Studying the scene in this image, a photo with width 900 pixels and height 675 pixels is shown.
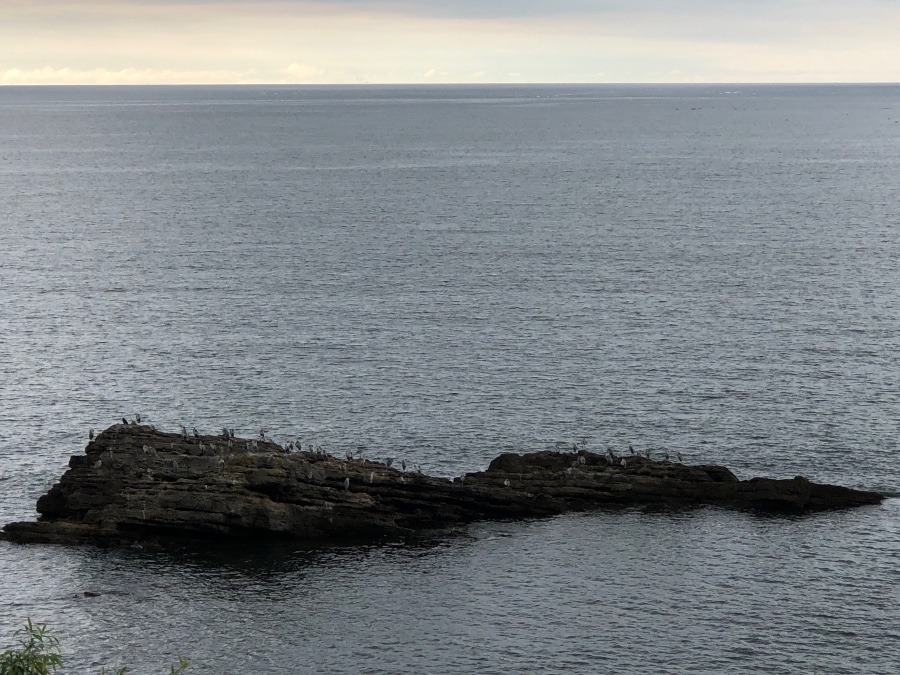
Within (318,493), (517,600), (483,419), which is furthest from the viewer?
(483,419)

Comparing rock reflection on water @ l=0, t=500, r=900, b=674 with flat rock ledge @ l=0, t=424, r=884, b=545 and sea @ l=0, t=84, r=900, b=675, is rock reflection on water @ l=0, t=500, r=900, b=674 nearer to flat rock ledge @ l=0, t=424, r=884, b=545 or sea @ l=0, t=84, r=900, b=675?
sea @ l=0, t=84, r=900, b=675

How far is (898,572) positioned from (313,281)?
10341 cm

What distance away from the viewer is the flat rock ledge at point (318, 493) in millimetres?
83812

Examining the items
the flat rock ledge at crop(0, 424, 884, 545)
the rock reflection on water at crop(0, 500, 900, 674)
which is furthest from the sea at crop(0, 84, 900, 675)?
the flat rock ledge at crop(0, 424, 884, 545)

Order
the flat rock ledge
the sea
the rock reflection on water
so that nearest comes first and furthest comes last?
the rock reflection on water
the sea
the flat rock ledge

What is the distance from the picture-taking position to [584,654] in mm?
70312

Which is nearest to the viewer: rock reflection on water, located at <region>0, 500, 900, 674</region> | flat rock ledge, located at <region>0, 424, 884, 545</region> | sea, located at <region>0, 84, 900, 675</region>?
rock reflection on water, located at <region>0, 500, 900, 674</region>

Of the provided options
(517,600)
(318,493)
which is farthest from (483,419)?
(517,600)

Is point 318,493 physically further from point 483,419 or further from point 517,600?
point 483,419

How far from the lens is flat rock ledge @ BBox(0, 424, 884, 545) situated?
83.8m

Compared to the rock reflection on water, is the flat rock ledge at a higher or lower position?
higher

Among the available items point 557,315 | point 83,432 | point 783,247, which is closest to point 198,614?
point 83,432

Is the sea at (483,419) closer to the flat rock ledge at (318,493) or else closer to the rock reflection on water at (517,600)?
the rock reflection on water at (517,600)

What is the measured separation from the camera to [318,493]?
284 feet
